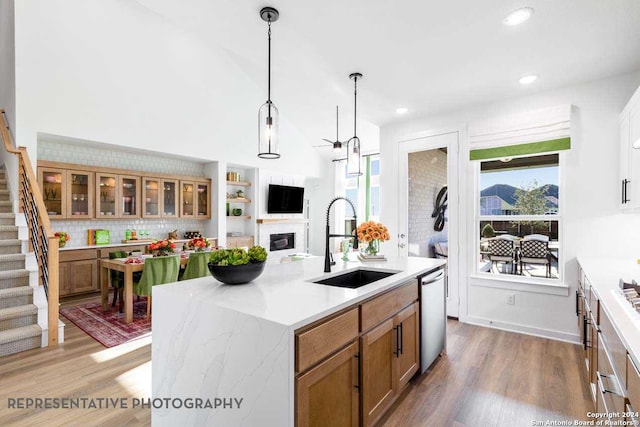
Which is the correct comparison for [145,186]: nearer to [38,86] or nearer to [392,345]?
[38,86]

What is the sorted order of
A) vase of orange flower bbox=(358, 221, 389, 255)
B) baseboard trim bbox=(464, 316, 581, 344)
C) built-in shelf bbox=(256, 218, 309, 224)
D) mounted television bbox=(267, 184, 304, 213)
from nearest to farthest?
vase of orange flower bbox=(358, 221, 389, 255) → baseboard trim bbox=(464, 316, 581, 344) → built-in shelf bbox=(256, 218, 309, 224) → mounted television bbox=(267, 184, 304, 213)

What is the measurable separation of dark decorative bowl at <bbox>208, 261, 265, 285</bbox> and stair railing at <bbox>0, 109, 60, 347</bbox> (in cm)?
251

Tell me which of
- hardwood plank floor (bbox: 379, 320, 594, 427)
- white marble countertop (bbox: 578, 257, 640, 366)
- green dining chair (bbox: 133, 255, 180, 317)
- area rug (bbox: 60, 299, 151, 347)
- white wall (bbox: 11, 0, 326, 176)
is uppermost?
white wall (bbox: 11, 0, 326, 176)

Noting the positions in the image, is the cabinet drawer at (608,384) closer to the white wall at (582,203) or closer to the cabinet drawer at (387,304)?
the cabinet drawer at (387,304)

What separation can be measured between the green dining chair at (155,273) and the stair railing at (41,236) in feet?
2.54

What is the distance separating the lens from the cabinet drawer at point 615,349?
1278 mm

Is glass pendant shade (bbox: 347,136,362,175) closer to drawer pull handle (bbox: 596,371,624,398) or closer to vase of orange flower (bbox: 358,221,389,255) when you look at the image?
vase of orange flower (bbox: 358,221,389,255)

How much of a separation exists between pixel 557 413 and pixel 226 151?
6.27 meters

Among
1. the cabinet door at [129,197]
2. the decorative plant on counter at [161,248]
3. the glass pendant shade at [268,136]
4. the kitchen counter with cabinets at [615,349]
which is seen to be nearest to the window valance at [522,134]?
the kitchen counter with cabinets at [615,349]

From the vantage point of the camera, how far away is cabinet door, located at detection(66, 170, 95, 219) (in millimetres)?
5004

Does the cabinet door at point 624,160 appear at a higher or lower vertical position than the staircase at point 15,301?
higher

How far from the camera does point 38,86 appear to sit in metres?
4.50

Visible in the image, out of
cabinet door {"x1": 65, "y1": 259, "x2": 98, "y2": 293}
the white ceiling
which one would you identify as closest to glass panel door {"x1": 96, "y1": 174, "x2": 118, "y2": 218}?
cabinet door {"x1": 65, "y1": 259, "x2": 98, "y2": 293}

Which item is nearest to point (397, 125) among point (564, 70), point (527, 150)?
point (527, 150)
